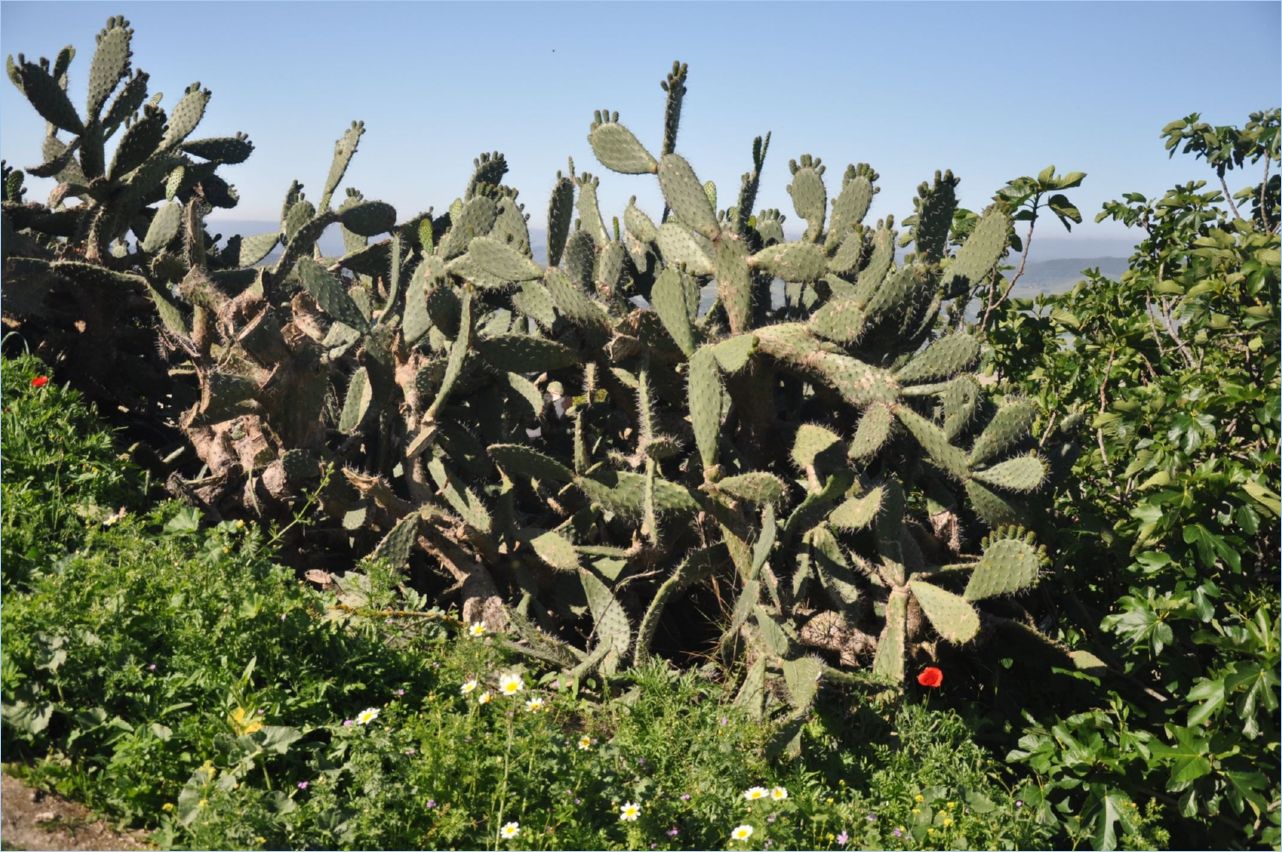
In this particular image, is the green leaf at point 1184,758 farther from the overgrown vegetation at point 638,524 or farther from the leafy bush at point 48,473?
the leafy bush at point 48,473

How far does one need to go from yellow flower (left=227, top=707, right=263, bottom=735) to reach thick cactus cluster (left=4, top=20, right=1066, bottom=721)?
3.58ft

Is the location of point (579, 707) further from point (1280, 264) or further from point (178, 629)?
point (1280, 264)

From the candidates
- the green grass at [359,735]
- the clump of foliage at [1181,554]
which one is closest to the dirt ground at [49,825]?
the green grass at [359,735]

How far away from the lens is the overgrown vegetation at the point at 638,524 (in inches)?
132

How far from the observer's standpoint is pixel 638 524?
4602mm

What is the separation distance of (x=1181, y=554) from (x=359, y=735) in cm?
265

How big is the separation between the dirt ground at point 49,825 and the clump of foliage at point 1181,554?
8.51ft

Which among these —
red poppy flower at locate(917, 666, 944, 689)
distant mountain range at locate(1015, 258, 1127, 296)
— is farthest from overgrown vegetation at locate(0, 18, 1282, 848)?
distant mountain range at locate(1015, 258, 1127, 296)

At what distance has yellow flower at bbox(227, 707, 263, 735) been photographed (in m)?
3.30

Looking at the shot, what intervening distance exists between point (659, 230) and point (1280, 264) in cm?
221

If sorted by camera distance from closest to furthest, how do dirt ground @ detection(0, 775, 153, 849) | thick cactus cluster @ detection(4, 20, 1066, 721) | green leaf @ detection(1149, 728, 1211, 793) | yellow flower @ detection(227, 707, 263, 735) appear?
1. dirt ground @ detection(0, 775, 153, 849)
2. yellow flower @ detection(227, 707, 263, 735)
3. green leaf @ detection(1149, 728, 1211, 793)
4. thick cactus cluster @ detection(4, 20, 1066, 721)

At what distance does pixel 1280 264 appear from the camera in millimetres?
3773

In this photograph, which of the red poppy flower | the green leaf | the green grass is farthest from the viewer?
the red poppy flower

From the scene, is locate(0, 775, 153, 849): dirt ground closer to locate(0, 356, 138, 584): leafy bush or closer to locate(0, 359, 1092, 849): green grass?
locate(0, 359, 1092, 849): green grass
